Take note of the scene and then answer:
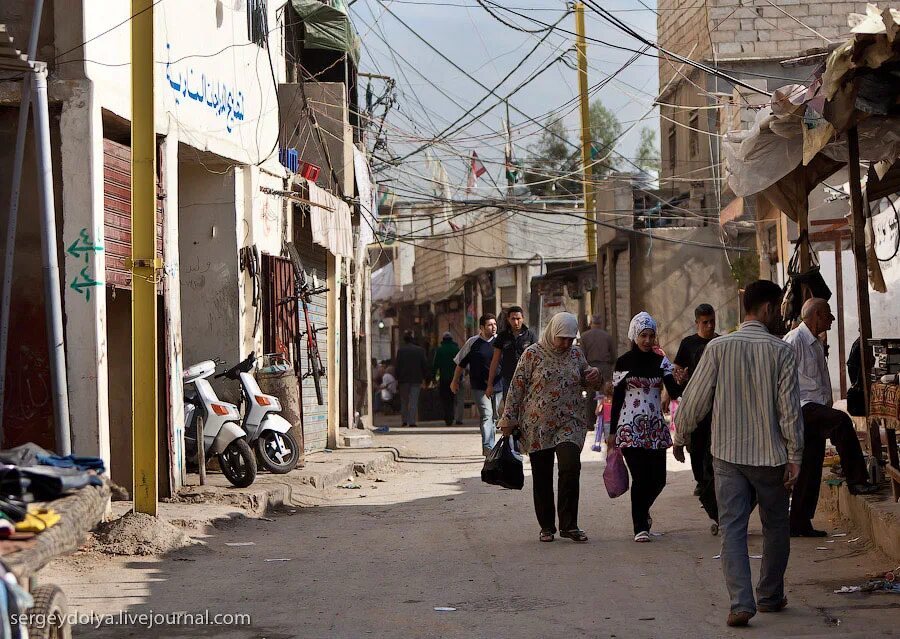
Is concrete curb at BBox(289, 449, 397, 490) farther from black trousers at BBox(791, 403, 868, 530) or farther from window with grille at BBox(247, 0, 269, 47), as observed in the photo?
black trousers at BBox(791, 403, 868, 530)

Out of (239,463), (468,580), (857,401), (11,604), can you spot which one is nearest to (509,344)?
(239,463)

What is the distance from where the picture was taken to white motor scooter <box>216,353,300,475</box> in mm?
11891

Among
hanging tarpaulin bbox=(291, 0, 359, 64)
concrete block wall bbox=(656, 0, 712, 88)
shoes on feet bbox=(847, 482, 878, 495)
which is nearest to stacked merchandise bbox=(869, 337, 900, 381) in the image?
shoes on feet bbox=(847, 482, 878, 495)

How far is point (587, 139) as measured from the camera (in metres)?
26.2

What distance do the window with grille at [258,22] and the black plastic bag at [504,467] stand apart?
24.4 ft

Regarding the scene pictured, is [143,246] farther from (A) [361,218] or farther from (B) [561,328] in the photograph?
(A) [361,218]

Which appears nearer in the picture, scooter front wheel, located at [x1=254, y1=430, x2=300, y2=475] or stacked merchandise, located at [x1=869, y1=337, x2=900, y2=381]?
stacked merchandise, located at [x1=869, y1=337, x2=900, y2=381]

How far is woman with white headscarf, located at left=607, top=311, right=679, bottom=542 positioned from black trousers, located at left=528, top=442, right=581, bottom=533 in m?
0.37

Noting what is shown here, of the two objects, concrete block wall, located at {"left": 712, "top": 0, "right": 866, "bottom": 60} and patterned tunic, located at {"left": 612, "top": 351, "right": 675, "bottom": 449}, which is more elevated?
concrete block wall, located at {"left": 712, "top": 0, "right": 866, "bottom": 60}

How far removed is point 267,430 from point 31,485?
767 cm

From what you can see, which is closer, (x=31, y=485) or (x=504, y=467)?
(x=31, y=485)

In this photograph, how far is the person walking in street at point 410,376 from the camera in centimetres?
2352

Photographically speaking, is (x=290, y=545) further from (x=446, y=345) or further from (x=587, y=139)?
(x=587, y=139)

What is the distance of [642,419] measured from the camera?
8586 millimetres
